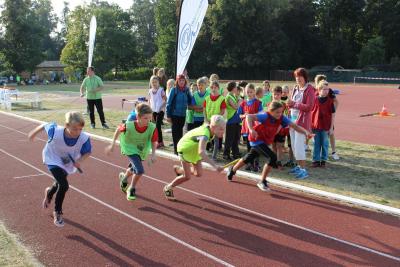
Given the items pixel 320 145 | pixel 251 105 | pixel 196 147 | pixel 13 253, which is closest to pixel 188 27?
pixel 251 105

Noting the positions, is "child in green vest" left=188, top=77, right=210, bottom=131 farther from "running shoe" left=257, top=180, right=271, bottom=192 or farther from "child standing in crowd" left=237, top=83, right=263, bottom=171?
"running shoe" left=257, top=180, right=271, bottom=192

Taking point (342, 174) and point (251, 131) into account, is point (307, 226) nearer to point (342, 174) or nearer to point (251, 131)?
point (251, 131)

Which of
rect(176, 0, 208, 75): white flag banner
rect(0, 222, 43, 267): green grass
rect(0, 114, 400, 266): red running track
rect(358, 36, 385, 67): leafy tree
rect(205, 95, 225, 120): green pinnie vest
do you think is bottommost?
rect(0, 114, 400, 266): red running track

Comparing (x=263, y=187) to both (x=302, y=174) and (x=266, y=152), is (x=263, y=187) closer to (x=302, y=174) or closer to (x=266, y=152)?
(x=266, y=152)

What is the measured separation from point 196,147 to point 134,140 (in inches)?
38.6

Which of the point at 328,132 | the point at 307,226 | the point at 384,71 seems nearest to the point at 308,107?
the point at 328,132

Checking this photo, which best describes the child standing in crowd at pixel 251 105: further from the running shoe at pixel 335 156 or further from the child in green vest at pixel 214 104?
the running shoe at pixel 335 156

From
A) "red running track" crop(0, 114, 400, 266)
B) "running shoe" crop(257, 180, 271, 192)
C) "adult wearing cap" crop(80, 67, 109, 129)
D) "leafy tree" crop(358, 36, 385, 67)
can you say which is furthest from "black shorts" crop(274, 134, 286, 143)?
"leafy tree" crop(358, 36, 385, 67)

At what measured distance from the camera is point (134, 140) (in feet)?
21.2

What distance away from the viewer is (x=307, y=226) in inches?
224

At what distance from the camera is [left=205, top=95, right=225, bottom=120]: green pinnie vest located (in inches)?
356

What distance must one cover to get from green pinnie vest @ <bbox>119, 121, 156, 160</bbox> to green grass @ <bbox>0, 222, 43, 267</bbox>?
200cm

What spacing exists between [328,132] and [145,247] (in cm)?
560

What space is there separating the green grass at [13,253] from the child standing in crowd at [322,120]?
19.9 ft
